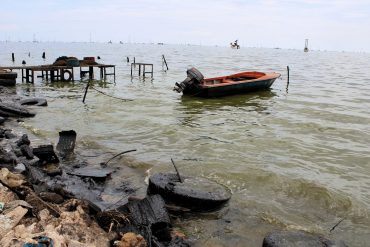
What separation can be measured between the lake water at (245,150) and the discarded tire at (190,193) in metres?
0.29

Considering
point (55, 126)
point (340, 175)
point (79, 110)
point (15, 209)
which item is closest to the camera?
point (15, 209)

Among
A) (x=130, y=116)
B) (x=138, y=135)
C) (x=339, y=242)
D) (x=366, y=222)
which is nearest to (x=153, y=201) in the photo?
(x=339, y=242)

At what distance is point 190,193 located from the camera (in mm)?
7172

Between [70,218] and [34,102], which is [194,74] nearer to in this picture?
[34,102]

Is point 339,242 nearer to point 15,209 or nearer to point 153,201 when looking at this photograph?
point 153,201

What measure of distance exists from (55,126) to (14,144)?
4205 mm

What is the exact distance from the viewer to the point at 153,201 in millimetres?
6219

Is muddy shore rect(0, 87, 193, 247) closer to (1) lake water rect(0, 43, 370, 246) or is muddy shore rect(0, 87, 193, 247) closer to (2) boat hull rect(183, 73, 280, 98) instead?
(1) lake water rect(0, 43, 370, 246)

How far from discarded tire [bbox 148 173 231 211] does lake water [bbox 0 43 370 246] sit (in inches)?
11.3

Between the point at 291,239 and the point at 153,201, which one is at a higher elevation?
the point at 153,201

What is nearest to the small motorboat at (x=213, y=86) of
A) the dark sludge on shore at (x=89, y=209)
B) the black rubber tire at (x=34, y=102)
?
the black rubber tire at (x=34, y=102)

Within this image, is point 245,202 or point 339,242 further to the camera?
point 245,202

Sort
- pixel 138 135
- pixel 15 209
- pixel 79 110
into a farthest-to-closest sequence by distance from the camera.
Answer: pixel 79 110 < pixel 138 135 < pixel 15 209

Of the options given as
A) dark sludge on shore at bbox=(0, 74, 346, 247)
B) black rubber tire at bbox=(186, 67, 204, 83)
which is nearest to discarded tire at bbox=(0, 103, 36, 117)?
dark sludge on shore at bbox=(0, 74, 346, 247)
